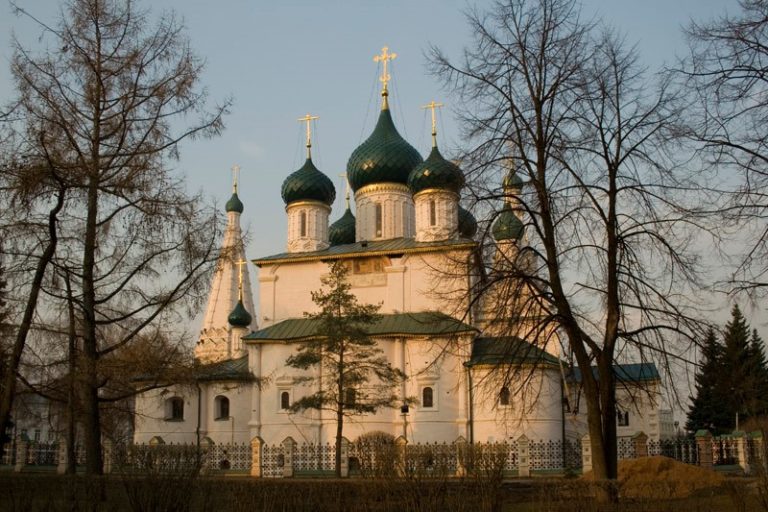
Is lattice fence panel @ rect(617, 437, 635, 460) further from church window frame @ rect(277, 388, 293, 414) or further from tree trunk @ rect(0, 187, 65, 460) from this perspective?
tree trunk @ rect(0, 187, 65, 460)

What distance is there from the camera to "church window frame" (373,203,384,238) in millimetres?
32625

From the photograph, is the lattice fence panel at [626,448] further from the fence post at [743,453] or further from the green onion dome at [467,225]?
the green onion dome at [467,225]

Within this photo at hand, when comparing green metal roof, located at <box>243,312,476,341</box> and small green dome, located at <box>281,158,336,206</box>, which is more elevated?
small green dome, located at <box>281,158,336,206</box>

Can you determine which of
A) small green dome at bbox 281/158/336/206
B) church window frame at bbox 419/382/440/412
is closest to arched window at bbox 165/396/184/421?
small green dome at bbox 281/158/336/206

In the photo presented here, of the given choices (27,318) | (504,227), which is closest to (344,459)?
(504,227)

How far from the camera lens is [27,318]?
9.95m

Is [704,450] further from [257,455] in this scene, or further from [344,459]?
[257,455]

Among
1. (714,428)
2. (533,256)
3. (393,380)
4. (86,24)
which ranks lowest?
(714,428)

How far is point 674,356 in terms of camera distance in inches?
428

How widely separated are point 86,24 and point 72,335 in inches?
182

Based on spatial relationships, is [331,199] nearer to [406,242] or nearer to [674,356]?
[406,242]

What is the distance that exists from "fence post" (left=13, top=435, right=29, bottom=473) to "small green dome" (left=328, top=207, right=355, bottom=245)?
53.7ft

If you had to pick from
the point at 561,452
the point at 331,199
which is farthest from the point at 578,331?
the point at 331,199

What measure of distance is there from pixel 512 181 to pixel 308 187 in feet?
68.8
